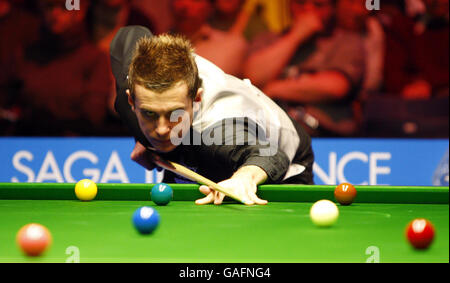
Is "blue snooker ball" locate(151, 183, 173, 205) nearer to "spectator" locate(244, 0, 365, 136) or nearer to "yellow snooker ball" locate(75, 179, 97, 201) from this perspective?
"yellow snooker ball" locate(75, 179, 97, 201)

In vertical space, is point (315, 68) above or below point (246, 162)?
above

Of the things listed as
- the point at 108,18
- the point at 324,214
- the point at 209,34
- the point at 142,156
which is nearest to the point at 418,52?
the point at 209,34

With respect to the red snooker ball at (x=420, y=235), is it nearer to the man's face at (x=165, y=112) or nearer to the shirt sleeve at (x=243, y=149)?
the shirt sleeve at (x=243, y=149)

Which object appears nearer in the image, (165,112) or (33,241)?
(33,241)

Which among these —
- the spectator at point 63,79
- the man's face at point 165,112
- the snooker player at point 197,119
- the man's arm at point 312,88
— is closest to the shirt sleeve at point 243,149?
the snooker player at point 197,119

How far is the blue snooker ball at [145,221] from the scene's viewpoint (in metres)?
1.85

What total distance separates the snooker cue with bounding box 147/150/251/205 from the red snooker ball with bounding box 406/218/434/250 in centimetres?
105

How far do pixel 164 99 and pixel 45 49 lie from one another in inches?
154

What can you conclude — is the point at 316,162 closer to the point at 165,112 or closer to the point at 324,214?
the point at 165,112

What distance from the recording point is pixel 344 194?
259cm

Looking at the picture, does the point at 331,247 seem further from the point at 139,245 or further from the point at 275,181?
the point at 275,181

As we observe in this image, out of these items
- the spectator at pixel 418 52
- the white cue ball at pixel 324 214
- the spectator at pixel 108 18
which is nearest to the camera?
the white cue ball at pixel 324 214

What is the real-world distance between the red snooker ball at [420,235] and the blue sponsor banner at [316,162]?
395 cm

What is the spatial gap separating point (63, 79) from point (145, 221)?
4858 millimetres
